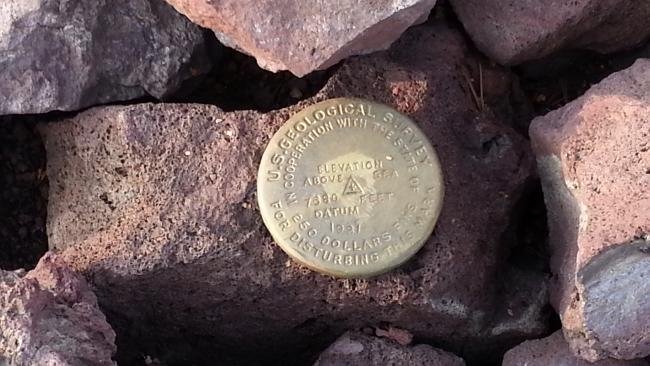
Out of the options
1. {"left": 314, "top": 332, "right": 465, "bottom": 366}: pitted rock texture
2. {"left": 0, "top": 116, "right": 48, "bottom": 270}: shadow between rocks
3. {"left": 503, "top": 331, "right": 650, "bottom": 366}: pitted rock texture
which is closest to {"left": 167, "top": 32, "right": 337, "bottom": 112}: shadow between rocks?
{"left": 0, "top": 116, "right": 48, "bottom": 270}: shadow between rocks

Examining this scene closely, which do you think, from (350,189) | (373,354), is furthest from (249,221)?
(373,354)

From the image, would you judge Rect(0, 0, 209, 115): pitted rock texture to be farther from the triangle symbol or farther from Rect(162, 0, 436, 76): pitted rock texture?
the triangle symbol

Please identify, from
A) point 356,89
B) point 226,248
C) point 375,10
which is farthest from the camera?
point 356,89

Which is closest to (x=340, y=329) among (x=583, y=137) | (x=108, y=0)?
(x=583, y=137)

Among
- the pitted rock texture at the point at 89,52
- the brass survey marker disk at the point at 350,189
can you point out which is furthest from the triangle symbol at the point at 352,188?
the pitted rock texture at the point at 89,52

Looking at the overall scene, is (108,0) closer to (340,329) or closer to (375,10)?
(375,10)

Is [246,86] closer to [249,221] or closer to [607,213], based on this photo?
[249,221]
